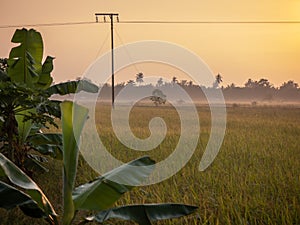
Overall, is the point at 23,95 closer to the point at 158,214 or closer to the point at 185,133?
the point at 158,214

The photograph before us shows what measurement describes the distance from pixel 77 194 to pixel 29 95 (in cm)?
137

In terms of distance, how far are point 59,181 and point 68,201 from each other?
2.33 m

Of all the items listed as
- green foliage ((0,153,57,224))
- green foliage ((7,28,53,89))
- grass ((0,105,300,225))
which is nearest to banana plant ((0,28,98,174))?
green foliage ((7,28,53,89))

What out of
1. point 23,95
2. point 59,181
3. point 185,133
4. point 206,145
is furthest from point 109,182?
point 185,133

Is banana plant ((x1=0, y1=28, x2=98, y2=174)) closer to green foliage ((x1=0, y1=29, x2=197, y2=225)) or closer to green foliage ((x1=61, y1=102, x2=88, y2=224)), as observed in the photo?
green foliage ((x1=0, y1=29, x2=197, y2=225))

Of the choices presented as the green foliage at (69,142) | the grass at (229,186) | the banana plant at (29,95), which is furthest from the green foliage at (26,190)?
the banana plant at (29,95)

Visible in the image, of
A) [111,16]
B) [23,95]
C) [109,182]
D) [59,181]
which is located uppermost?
[111,16]

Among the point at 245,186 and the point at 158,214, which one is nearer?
the point at 158,214

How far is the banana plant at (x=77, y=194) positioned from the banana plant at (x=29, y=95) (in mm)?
1122

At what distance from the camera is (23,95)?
378cm

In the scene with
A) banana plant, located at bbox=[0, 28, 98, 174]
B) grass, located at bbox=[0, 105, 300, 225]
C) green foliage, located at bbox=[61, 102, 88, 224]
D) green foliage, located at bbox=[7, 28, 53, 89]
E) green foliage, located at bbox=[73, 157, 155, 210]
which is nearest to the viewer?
green foliage, located at bbox=[61, 102, 88, 224]

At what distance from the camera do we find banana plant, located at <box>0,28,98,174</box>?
387cm

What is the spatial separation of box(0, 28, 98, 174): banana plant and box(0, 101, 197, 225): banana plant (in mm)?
1122

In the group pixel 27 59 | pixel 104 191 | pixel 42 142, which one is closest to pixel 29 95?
pixel 27 59
